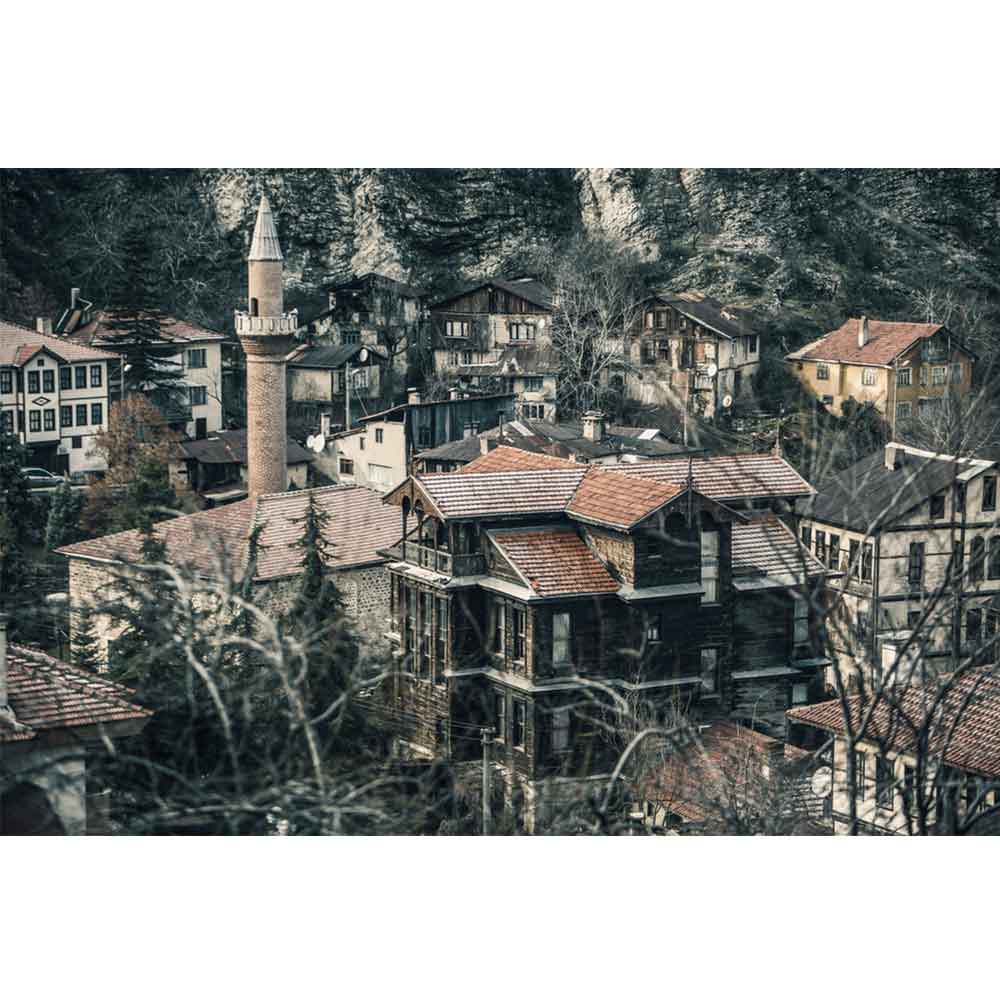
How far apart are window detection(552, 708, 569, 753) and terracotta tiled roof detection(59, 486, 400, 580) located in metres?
1.40

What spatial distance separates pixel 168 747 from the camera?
307 inches

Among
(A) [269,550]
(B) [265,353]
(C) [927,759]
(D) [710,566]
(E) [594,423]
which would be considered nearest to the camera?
(C) [927,759]

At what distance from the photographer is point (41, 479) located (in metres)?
9.29

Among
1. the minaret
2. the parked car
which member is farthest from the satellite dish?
the parked car

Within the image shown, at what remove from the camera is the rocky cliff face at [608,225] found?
9031mm

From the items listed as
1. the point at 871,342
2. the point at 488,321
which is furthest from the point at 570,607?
the point at 871,342

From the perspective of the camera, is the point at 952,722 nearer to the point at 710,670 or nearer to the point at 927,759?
the point at 927,759

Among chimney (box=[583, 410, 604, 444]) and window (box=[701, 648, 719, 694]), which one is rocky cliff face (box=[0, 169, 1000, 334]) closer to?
chimney (box=[583, 410, 604, 444])

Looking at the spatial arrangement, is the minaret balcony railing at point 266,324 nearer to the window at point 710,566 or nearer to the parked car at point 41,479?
the parked car at point 41,479

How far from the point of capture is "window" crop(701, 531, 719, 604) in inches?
361

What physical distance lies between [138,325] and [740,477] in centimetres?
331

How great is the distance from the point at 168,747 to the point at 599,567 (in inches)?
92.8

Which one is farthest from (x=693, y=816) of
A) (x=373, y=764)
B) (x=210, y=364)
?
(x=210, y=364)

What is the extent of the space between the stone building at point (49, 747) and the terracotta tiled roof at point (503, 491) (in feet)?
7.26
